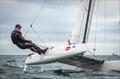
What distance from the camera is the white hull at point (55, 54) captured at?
17.2 metres

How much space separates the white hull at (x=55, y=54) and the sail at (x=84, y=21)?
8.37 ft

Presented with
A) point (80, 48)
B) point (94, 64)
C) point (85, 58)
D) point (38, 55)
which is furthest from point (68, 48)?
point (94, 64)

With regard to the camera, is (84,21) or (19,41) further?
(84,21)

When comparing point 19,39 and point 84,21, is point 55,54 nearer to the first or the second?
point 19,39

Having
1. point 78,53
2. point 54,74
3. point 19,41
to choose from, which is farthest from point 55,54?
point 54,74

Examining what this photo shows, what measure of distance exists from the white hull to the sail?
2.55m

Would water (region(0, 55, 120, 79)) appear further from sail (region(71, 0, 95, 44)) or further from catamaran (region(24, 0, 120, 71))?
sail (region(71, 0, 95, 44))

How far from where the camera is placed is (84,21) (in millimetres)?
20672

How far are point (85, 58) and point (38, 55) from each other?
3.32 metres

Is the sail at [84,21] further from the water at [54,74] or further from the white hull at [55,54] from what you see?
the white hull at [55,54]

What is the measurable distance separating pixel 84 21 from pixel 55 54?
3.71 meters

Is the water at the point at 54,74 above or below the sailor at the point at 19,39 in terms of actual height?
below

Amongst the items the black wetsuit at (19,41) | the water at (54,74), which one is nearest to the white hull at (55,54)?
the water at (54,74)

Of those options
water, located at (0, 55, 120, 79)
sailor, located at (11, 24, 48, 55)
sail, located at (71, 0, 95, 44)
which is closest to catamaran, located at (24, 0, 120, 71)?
sail, located at (71, 0, 95, 44)
